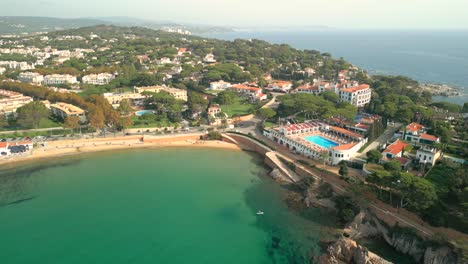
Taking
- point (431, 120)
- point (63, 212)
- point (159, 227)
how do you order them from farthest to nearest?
point (431, 120) → point (63, 212) → point (159, 227)

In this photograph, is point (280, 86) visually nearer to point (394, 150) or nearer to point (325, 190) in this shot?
point (394, 150)

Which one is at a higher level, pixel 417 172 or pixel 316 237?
pixel 417 172

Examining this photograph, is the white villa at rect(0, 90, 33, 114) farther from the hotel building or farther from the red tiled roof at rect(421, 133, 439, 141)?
the red tiled roof at rect(421, 133, 439, 141)

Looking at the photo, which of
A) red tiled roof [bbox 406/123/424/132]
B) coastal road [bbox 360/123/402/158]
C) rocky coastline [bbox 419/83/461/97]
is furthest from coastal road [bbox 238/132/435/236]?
rocky coastline [bbox 419/83/461/97]

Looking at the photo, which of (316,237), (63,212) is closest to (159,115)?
(63,212)

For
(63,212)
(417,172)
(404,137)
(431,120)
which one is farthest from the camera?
(431,120)

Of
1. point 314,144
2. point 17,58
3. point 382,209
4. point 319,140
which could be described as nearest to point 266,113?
point 319,140

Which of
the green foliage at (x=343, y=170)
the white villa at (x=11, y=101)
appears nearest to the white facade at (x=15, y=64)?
the white villa at (x=11, y=101)

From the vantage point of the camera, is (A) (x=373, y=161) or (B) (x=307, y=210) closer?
(B) (x=307, y=210)

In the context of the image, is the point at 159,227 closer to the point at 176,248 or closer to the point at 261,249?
the point at 176,248
